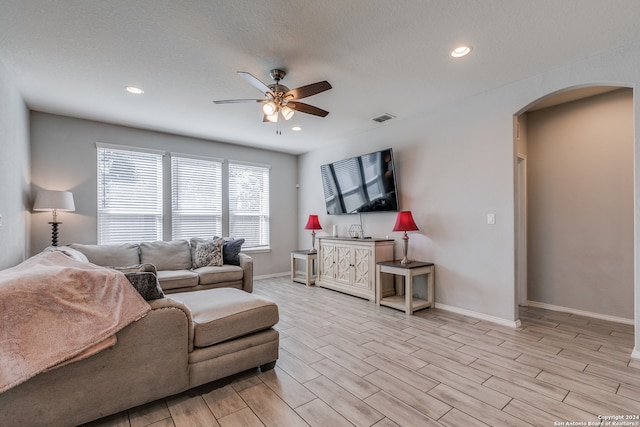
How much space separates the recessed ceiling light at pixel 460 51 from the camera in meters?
2.58

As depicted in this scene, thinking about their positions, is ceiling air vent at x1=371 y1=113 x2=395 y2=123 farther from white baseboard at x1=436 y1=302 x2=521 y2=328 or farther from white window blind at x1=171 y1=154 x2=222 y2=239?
white window blind at x1=171 y1=154 x2=222 y2=239

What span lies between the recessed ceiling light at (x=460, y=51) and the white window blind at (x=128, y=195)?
176 inches

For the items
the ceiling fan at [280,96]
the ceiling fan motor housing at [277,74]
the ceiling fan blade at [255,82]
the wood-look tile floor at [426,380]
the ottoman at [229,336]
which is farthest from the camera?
the ceiling fan motor housing at [277,74]

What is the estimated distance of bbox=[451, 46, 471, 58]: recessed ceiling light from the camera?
102 inches

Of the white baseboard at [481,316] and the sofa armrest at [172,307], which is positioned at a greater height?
the sofa armrest at [172,307]

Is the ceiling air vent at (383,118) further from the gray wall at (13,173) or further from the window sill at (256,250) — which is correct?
the gray wall at (13,173)

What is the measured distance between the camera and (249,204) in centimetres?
602

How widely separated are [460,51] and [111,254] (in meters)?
4.70

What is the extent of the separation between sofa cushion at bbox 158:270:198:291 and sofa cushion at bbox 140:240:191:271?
20 cm

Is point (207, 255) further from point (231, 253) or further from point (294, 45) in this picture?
point (294, 45)

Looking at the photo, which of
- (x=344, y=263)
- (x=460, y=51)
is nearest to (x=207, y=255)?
(x=344, y=263)

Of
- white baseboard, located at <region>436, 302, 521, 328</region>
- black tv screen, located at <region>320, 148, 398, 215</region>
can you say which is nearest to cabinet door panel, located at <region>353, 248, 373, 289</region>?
black tv screen, located at <region>320, 148, 398, 215</region>

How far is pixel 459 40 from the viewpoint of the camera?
246 cm

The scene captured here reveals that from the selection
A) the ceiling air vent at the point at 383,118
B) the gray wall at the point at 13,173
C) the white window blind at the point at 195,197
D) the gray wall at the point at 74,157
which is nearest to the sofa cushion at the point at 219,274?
the white window blind at the point at 195,197
